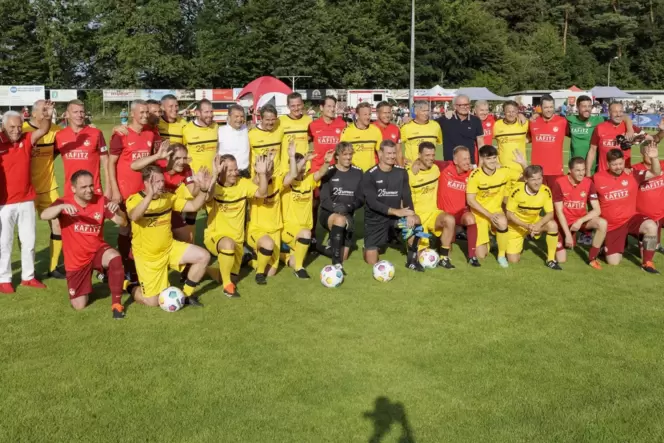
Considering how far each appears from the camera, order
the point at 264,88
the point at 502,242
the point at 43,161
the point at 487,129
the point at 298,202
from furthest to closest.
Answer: the point at 264,88, the point at 487,129, the point at 502,242, the point at 298,202, the point at 43,161

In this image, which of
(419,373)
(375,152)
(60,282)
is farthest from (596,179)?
(60,282)

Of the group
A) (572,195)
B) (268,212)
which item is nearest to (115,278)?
(268,212)

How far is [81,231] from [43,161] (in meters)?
1.70

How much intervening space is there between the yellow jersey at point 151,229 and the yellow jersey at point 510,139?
17.4 ft

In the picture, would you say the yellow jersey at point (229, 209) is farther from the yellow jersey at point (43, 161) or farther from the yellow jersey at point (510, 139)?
the yellow jersey at point (510, 139)

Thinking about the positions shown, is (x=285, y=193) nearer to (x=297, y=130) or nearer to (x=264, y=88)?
(x=297, y=130)

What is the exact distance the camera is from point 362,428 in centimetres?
343

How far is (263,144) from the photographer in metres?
7.51

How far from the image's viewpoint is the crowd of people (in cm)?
571

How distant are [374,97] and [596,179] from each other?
1603 inches

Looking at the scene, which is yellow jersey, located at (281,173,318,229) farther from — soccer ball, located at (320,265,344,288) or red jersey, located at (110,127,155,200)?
red jersey, located at (110,127,155,200)

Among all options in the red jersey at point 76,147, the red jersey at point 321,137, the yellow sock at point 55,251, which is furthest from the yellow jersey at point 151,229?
the red jersey at point 321,137

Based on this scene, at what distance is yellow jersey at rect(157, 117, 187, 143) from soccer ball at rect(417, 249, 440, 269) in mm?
3561

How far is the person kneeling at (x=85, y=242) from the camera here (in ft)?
17.7
